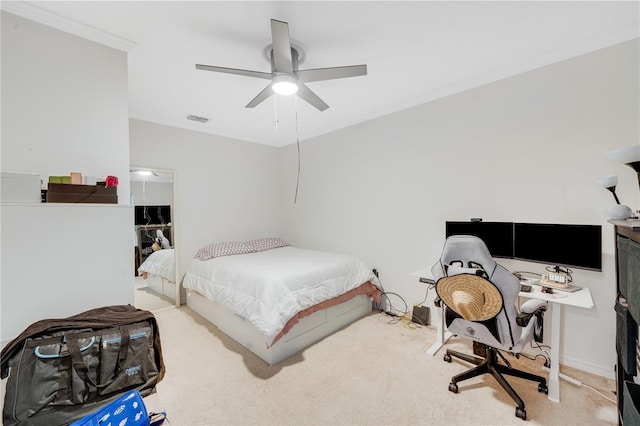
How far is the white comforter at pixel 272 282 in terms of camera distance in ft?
7.75

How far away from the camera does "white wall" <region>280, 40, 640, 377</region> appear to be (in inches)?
81.2

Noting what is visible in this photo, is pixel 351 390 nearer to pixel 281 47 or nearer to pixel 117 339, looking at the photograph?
pixel 117 339

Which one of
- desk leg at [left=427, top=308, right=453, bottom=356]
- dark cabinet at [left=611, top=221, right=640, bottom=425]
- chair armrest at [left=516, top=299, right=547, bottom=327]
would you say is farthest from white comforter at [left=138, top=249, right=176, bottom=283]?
dark cabinet at [left=611, top=221, right=640, bottom=425]

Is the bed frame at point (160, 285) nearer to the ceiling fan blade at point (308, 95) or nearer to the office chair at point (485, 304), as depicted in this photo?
the ceiling fan blade at point (308, 95)

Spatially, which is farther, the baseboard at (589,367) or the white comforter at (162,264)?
the white comforter at (162,264)

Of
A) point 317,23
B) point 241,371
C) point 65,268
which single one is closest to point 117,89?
point 65,268

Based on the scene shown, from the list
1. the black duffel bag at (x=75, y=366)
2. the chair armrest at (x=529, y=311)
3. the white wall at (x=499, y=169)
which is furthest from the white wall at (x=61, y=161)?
the white wall at (x=499, y=169)

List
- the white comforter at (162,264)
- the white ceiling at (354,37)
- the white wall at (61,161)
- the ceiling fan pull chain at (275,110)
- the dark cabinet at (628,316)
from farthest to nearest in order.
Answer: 1. the white comforter at (162,264)
2. the ceiling fan pull chain at (275,110)
3. the white ceiling at (354,37)
4. the white wall at (61,161)
5. the dark cabinet at (628,316)

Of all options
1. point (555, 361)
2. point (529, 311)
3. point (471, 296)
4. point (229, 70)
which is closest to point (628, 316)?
point (529, 311)

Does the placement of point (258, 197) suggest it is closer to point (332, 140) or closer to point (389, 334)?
point (332, 140)

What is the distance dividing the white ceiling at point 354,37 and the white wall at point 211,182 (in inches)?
32.3

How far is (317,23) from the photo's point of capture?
1.84 m

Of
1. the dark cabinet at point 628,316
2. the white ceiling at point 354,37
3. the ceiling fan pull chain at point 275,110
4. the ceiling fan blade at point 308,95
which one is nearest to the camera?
the dark cabinet at point 628,316

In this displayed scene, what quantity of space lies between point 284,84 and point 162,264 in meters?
3.28
